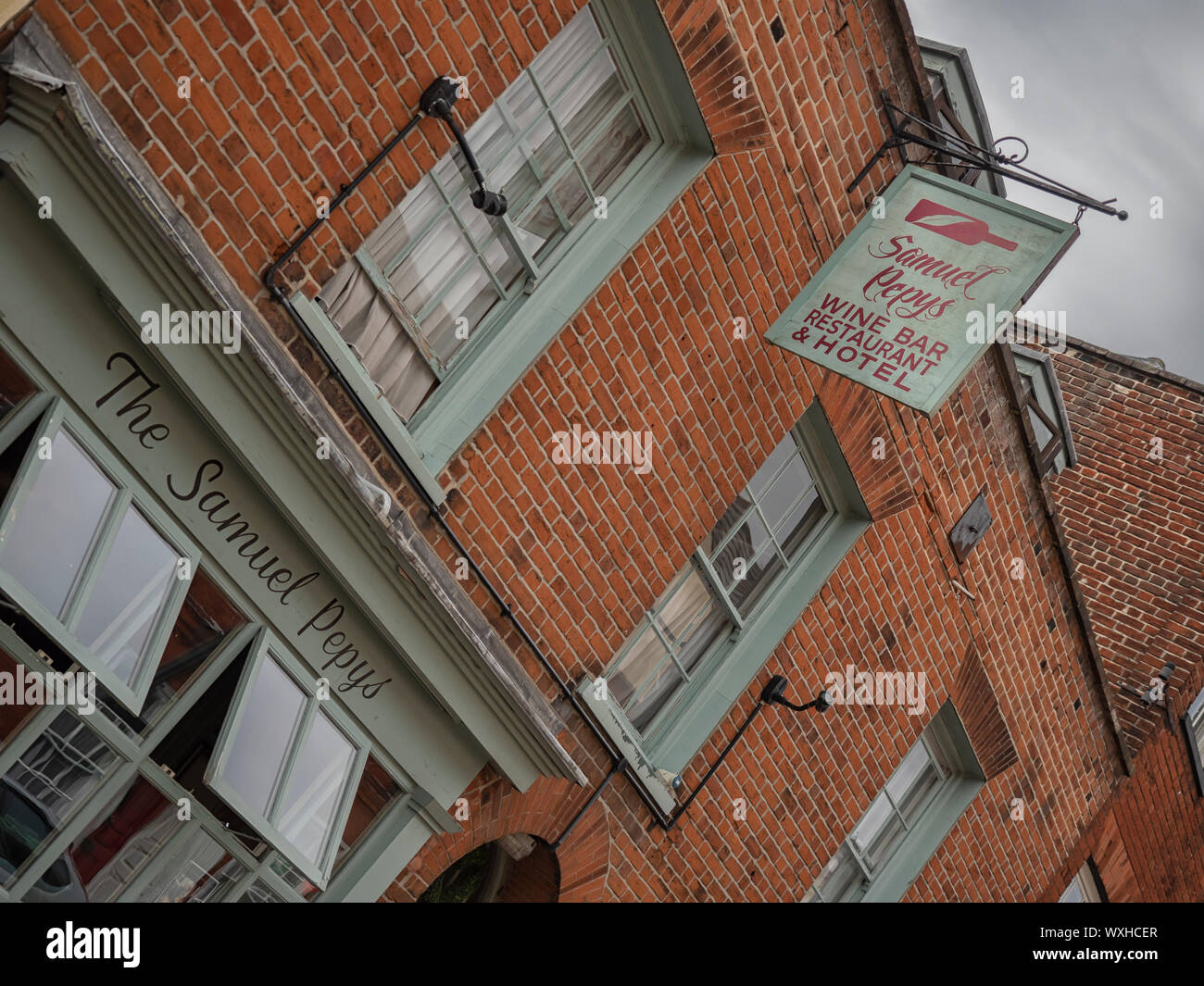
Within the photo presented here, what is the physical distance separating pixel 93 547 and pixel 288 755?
1.56 meters

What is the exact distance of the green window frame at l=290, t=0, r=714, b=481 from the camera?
22.5 ft

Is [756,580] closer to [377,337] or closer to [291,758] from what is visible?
[377,337]

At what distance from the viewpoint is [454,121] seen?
6727 millimetres

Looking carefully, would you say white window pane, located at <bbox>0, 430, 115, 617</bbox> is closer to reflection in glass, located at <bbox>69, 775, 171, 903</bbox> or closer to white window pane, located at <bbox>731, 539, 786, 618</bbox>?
reflection in glass, located at <bbox>69, 775, 171, 903</bbox>

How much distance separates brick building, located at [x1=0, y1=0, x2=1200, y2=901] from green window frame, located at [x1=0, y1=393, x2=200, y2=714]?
0.06 ft

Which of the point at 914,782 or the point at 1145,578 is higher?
the point at 1145,578

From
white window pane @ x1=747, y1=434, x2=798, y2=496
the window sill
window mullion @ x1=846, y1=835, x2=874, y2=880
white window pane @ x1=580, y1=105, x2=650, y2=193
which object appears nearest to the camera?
white window pane @ x1=580, y1=105, x2=650, y2=193

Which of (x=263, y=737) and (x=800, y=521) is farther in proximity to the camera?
(x=800, y=521)

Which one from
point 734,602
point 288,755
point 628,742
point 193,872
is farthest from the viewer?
point 734,602

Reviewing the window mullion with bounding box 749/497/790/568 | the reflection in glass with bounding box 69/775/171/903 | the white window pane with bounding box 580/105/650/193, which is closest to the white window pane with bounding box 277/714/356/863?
the reflection in glass with bounding box 69/775/171/903

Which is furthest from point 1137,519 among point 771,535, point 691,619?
point 691,619
